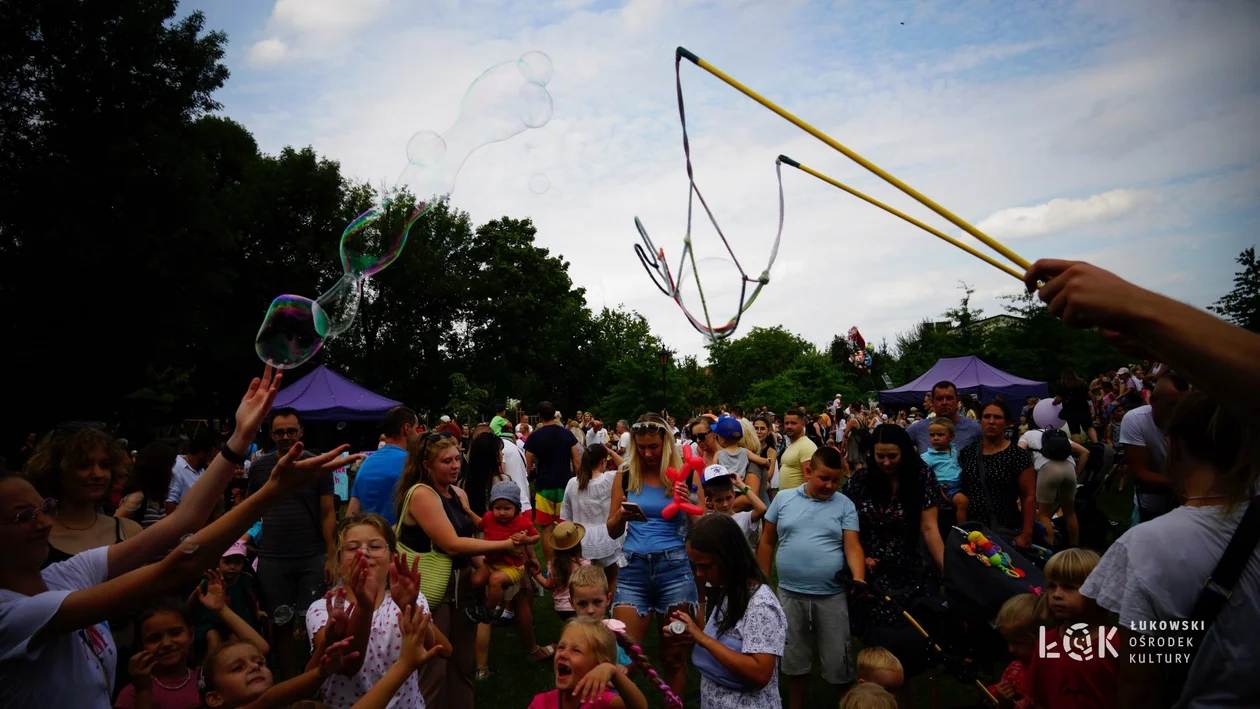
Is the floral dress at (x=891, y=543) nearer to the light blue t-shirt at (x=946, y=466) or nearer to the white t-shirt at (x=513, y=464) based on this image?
the light blue t-shirt at (x=946, y=466)

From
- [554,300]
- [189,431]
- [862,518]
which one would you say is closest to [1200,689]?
[862,518]

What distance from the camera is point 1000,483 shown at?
5.95 m

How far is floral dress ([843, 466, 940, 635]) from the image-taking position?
4688mm

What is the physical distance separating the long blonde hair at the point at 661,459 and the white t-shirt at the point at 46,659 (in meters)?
3.38

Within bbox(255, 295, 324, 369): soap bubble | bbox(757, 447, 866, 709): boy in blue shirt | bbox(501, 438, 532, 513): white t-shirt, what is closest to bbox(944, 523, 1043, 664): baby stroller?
bbox(757, 447, 866, 709): boy in blue shirt

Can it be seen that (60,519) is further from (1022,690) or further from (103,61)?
(103,61)

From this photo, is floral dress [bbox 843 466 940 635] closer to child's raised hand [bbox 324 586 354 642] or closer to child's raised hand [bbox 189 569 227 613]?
child's raised hand [bbox 324 586 354 642]

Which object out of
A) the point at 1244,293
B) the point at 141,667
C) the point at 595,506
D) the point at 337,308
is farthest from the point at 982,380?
the point at 141,667

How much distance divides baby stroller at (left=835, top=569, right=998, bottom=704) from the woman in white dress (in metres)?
2.81

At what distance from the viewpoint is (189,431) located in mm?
28391

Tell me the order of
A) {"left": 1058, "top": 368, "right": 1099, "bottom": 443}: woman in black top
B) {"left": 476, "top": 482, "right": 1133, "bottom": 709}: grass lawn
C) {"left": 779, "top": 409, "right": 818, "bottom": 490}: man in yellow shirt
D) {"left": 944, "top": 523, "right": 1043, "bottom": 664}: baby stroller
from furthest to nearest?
{"left": 1058, "top": 368, "right": 1099, "bottom": 443}: woman in black top → {"left": 779, "top": 409, "right": 818, "bottom": 490}: man in yellow shirt → {"left": 476, "top": 482, "right": 1133, "bottom": 709}: grass lawn → {"left": 944, "top": 523, "right": 1043, "bottom": 664}: baby stroller

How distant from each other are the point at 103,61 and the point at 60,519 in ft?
60.6

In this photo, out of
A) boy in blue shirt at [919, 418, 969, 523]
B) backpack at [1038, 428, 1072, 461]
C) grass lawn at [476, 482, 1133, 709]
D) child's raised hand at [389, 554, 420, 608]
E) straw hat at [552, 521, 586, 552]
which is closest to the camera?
child's raised hand at [389, 554, 420, 608]

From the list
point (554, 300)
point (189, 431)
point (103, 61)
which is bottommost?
point (189, 431)
